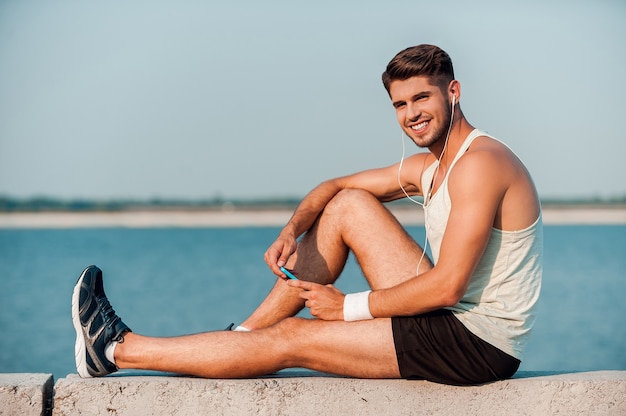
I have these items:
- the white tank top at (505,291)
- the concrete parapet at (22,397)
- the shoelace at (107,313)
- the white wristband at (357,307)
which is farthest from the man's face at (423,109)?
the concrete parapet at (22,397)

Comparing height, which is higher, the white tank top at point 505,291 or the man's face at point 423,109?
the man's face at point 423,109

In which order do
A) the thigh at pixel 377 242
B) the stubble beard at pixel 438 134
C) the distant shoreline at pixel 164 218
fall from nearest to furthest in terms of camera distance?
the stubble beard at pixel 438 134 → the thigh at pixel 377 242 → the distant shoreline at pixel 164 218

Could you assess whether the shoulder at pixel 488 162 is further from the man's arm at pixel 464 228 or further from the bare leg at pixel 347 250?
the bare leg at pixel 347 250

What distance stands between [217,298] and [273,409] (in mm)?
15837

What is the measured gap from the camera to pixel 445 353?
317 cm

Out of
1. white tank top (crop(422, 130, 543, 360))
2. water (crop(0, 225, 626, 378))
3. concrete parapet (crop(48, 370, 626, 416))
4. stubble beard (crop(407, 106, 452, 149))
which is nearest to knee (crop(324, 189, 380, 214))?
stubble beard (crop(407, 106, 452, 149))

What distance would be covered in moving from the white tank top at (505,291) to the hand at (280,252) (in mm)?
716

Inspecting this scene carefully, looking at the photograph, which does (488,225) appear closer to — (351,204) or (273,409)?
(351,204)

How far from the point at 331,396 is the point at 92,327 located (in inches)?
38.6

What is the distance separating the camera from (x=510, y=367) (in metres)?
3.21

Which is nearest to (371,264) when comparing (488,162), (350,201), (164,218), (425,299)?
(350,201)

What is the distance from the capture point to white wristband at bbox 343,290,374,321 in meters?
3.22

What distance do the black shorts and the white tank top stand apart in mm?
38

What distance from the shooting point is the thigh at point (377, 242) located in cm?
348
